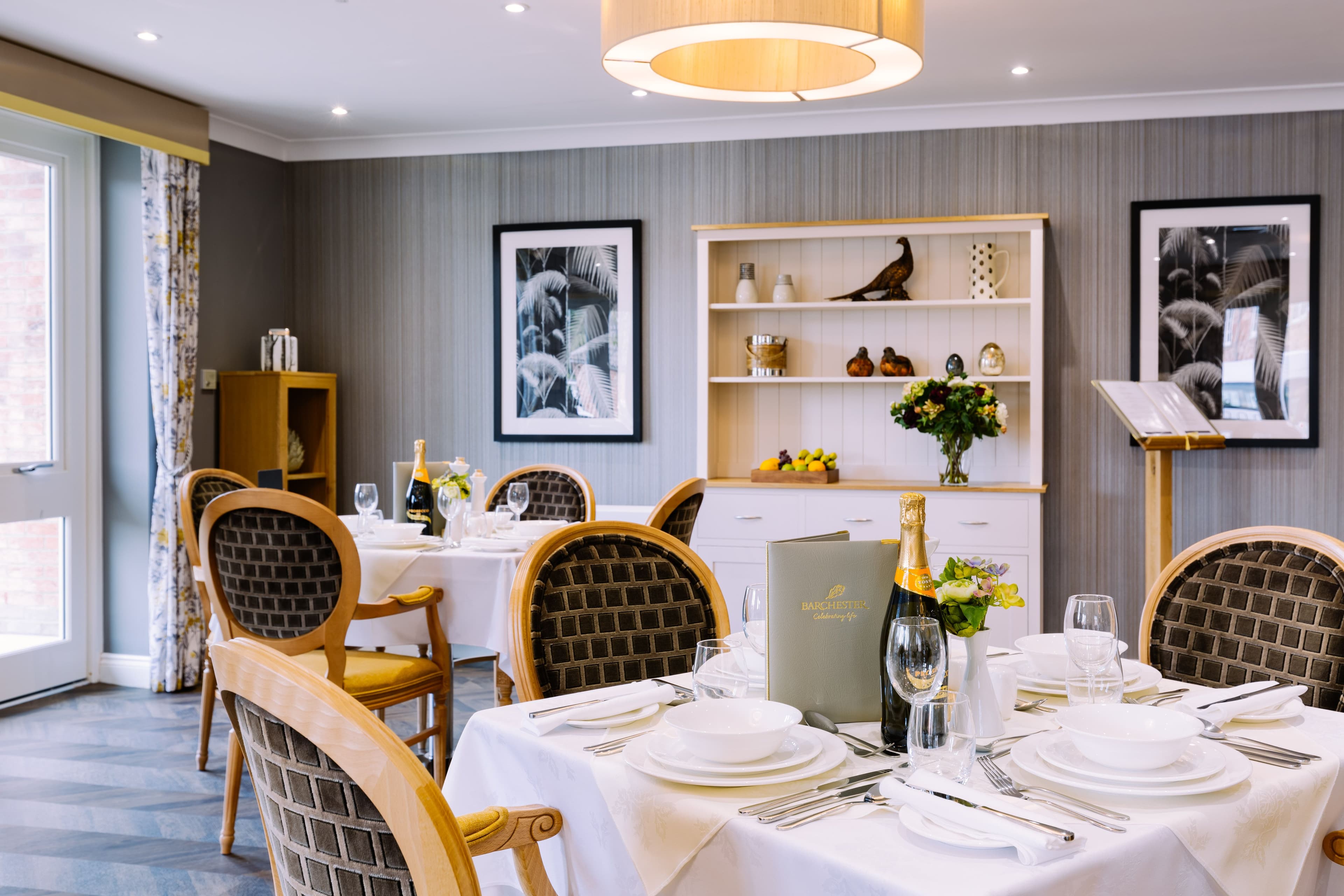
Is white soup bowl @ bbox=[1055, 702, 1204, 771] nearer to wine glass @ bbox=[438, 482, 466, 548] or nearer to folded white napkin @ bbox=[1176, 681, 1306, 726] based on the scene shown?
folded white napkin @ bbox=[1176, 681, 1306, 726]

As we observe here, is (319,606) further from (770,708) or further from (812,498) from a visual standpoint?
(812,498)

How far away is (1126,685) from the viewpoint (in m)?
1.69

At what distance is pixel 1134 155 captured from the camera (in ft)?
15.6

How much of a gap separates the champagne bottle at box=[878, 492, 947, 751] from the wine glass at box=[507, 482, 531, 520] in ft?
7.28

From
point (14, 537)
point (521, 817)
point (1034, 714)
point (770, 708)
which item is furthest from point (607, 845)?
point (14, 537)

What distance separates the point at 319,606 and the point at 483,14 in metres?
2.18

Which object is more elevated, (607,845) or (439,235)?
(439,235)

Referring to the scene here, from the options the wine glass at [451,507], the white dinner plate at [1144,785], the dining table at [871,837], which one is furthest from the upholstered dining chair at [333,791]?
the wine glass at [451,507]

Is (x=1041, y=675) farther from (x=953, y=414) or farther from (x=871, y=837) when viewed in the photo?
(x=953, y=414)

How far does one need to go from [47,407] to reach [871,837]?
15.2 ft

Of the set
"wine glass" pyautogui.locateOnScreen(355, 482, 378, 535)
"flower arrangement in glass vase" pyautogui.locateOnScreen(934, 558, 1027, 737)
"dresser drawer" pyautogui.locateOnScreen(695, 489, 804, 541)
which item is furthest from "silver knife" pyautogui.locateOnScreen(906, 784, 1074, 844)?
"dresser drawer" pyautogui.locateOnScreen(695, 489, 804, 541)

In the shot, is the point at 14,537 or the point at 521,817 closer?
the point at 521,817

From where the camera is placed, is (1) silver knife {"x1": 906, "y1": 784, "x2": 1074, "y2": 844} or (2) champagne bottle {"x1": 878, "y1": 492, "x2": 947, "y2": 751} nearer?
(1) silver knife {"x1": 906, "y1": 784, "x2": 1074, "y2": 844}

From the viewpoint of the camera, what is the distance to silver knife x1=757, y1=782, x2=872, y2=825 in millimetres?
1155
